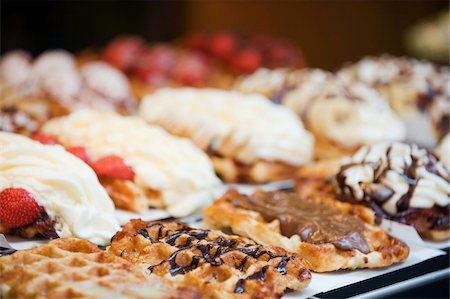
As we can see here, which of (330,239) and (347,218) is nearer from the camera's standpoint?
(330,239)

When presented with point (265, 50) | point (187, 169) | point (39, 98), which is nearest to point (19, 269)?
point (187, 169)

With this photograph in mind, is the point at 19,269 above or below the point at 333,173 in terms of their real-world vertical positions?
above

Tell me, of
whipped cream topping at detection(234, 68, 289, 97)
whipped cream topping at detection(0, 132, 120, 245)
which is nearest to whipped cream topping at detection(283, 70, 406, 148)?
whipped cream topping at detection(234, 68, 289, 97)

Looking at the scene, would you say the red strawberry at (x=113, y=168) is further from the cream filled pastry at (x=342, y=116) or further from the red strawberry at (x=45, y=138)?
the cream filled pastry at (x=342, y=116)

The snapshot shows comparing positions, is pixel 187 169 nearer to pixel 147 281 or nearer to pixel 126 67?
pixel 147 281

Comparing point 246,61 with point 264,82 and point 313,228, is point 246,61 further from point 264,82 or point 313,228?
point 313,228

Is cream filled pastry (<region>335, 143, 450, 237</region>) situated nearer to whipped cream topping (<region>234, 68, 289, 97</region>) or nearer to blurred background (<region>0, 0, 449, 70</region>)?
whipped cream topping (<region>234, 68, 289, 97</region>)
